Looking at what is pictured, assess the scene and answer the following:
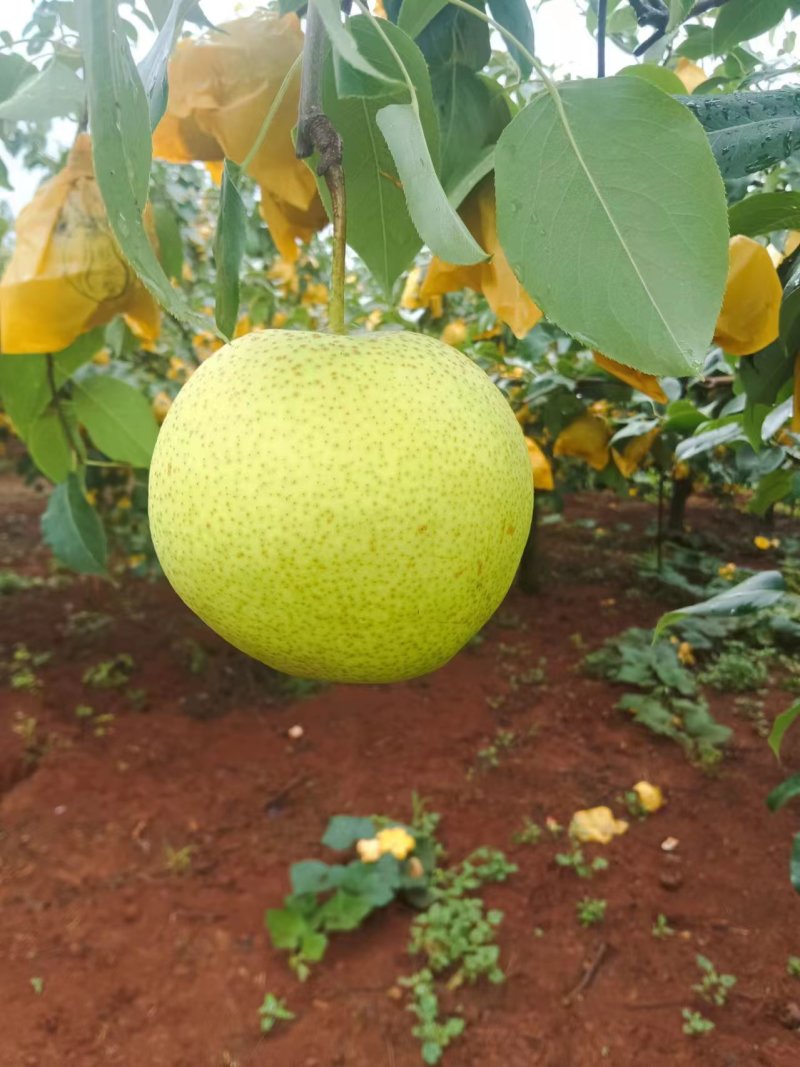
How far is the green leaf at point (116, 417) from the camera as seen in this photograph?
40.7 inches

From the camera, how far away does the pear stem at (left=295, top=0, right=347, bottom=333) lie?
421 mm

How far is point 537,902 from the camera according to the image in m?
2.19

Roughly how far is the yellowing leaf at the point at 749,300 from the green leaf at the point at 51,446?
776mm

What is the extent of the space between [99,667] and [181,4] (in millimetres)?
3296

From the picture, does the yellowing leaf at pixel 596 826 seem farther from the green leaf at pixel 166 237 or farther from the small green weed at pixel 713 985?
the green leaf at pixel 166 237

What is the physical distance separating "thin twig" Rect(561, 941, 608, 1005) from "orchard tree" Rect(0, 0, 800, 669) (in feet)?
4.46

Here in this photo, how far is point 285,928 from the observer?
2.05m

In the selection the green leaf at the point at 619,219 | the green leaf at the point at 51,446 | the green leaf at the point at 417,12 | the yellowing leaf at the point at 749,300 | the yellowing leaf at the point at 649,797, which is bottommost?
the yellowing leaf at the point at 649,797

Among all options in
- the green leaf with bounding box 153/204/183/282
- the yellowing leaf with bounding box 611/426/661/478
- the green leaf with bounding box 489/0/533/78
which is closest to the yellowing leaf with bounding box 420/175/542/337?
the green leaf with bounding box 489/0/533/78

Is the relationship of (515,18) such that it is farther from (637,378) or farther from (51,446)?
(51,446)

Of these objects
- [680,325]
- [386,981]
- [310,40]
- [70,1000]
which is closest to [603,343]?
[680,325]

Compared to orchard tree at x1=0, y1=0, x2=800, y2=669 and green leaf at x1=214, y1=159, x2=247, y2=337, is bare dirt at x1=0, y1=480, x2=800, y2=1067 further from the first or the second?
green leaf at x1=214, y1=159, x2=247, y2=337

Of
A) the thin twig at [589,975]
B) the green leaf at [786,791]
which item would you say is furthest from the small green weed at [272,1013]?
the green leaf at [786,791]

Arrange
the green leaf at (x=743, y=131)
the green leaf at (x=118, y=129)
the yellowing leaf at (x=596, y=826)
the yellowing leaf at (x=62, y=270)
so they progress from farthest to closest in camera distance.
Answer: the yellowing leaf at (x=596, y=826), the yellowing leaf at (x=62, y=270), the green leaf at (x=743, y=131), the green leaf at (x=118, y=129)
